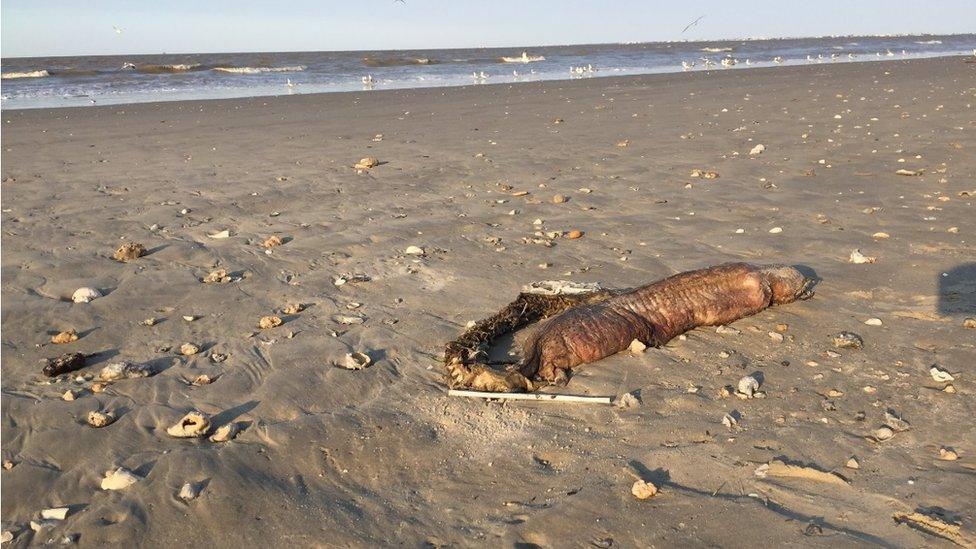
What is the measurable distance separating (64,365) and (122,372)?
1.12 ft

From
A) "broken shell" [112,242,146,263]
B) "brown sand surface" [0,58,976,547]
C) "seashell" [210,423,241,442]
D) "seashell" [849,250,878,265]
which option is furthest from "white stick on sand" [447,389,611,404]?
"broken shell" [112,242,146,263]

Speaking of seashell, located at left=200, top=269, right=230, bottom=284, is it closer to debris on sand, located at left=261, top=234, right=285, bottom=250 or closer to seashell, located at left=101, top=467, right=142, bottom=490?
debris on sand, located at left=261, top=234, right=285, bottom=250

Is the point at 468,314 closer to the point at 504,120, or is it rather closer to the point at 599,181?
the point at 599,181

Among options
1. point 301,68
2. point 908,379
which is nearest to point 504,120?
point 908,379

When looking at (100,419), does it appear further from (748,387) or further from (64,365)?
(748,387)

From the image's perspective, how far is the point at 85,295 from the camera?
16.5ft

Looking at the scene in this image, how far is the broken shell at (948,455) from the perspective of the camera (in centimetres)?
314

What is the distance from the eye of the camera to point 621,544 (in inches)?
108

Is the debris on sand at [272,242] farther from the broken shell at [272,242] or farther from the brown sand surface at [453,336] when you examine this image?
the brown sand surface at [453,336]

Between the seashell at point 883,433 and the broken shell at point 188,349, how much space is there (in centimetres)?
346

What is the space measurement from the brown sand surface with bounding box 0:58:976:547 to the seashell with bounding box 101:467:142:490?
0.04 m

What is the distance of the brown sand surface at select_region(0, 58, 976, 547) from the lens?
296 cm

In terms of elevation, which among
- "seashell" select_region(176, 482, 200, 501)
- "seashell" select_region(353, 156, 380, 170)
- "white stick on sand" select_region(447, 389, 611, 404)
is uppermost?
"seashell" select_region(353, 156, 380, 170)

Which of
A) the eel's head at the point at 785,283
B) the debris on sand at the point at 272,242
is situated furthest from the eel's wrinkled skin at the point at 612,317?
the debris on sand at the point at 272,242
